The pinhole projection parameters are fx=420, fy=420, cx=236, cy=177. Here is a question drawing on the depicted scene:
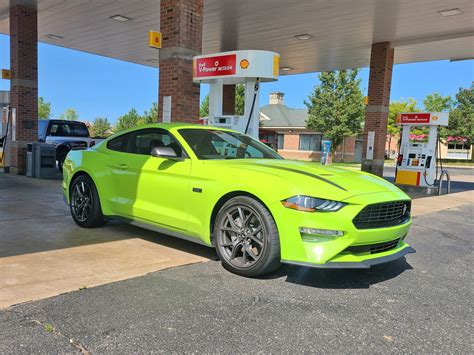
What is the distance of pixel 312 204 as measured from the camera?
12.6 ft

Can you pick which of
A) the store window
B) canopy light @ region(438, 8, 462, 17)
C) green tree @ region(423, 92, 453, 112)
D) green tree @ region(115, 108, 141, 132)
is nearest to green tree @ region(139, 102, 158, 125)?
green tree @ region(115, 108, 141, 132)

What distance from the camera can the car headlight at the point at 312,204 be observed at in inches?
150

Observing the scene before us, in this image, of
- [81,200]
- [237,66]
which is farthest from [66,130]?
[81,200]

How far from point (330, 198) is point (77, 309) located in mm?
2331

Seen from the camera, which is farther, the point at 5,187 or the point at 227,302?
the point at 5,187

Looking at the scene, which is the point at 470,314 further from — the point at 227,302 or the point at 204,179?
the point at 204,179

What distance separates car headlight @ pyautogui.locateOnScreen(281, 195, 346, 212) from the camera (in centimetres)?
381

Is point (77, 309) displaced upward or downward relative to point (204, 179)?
downward

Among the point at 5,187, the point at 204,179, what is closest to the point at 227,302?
the point at 204,179

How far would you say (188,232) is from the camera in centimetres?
469

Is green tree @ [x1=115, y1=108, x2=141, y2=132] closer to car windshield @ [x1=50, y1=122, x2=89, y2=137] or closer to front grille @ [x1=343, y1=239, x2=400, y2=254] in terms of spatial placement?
car windshield @ [x1=50, y1=122, x2=89, y2=137]

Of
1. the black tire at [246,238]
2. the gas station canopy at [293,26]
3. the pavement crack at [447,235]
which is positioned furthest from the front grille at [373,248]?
the gas station canopy at [293,26]

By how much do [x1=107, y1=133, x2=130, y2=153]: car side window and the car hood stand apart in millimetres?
1684

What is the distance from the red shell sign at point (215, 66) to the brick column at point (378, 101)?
9.63 metres
